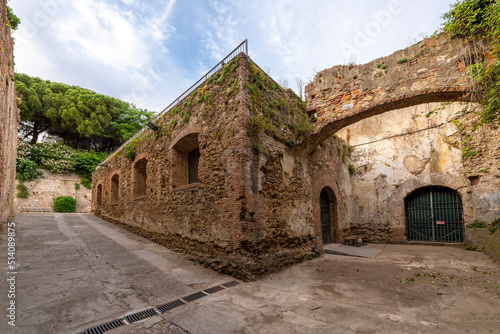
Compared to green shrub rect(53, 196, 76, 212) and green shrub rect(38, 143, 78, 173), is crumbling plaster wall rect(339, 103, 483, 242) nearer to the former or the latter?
green shrub rect(53, 196, 76, 212)

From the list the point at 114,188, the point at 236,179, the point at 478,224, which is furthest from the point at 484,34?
the point at 114,188

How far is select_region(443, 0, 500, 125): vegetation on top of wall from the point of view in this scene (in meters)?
4.20

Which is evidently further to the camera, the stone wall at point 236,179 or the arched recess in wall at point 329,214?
the arched recess in wall at point 329,214

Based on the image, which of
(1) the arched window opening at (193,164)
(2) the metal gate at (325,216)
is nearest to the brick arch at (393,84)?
(2) the metal gate at (325,216)

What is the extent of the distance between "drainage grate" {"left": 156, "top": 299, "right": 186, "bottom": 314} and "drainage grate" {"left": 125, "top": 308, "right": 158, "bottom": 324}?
11 cm

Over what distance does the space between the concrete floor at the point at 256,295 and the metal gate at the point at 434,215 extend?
10.3 feet

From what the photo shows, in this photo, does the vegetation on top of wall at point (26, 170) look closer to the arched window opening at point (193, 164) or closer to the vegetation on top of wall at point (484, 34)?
the arched window opening at point (193, 164)

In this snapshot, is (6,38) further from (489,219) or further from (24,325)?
(489,219)

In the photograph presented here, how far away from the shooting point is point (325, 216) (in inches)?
341

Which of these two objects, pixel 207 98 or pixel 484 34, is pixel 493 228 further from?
pixel 207 98

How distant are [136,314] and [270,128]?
4281 mm

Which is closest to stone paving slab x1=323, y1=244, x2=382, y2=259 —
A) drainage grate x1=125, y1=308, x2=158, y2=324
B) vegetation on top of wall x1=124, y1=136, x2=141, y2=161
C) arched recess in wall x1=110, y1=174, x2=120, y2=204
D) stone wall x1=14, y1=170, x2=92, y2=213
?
drainage grate x1=125, y1=308, x2=158, y2=324

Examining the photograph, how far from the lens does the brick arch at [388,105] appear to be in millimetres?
4716

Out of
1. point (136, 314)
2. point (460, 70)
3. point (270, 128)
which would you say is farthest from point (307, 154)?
point (136, 314)
